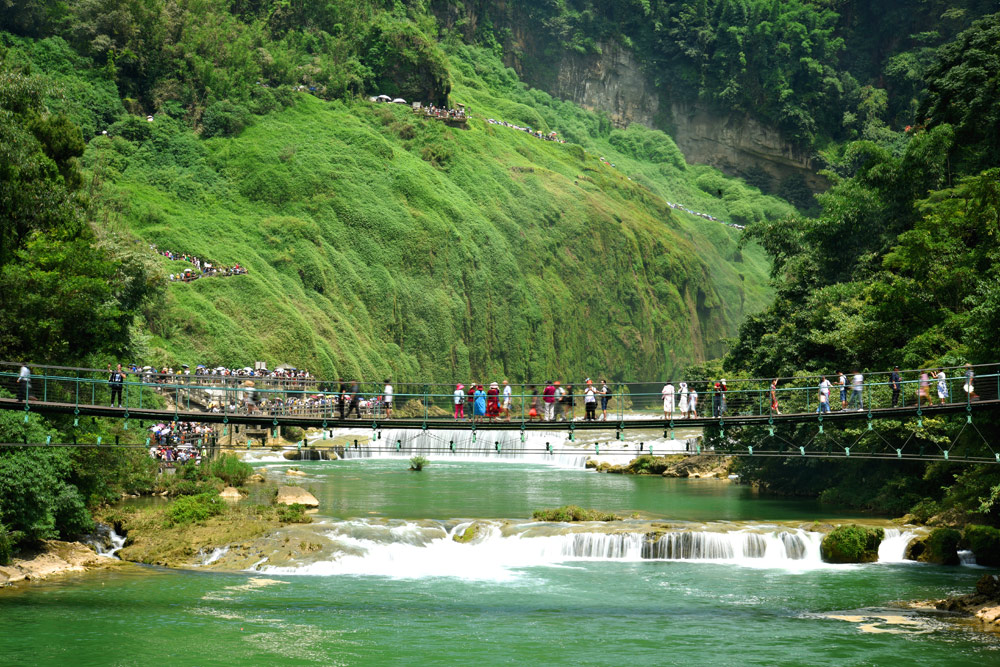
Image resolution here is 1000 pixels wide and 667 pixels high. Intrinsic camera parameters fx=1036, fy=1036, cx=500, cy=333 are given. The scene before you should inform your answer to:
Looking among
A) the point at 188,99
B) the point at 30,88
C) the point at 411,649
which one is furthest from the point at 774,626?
the point at 188,99

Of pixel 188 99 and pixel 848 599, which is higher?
pixel 188 99

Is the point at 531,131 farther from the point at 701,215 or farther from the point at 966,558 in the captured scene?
the point at 966,558

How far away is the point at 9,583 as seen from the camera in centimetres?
2989

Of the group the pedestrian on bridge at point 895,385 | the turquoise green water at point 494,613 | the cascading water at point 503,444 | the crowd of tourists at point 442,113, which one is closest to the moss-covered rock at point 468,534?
the turquoise green water at point 494,613

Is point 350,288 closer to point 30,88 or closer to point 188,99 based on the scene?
point 188,99

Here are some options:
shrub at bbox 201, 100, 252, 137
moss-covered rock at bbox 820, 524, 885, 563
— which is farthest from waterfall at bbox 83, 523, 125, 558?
shrub at bbox 201, 100, 252, 137

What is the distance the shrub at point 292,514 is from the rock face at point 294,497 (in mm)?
1673

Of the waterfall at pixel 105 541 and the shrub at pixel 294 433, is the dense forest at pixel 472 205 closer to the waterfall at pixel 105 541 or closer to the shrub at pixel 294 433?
the waterfall at pixel 105 541

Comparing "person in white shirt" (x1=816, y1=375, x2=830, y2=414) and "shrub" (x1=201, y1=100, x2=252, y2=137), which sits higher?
"shrub" (x1=201, y1=100, x2=252, y2=137)

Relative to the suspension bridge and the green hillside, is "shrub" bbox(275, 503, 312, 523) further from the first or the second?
the green hillside

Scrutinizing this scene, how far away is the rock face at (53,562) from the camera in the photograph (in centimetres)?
3047

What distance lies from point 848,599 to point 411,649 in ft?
44.2

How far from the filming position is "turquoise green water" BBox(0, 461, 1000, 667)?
25.0 m

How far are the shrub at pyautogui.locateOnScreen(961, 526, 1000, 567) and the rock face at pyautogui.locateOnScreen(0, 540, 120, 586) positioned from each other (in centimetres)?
2845
